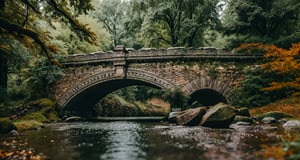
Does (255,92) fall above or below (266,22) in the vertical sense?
below

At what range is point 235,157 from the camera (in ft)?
21.2

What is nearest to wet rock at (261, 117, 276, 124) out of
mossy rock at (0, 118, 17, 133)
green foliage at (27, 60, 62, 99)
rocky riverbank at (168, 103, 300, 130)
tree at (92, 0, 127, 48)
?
rocky riverbank at (168, 103, 300, 130)

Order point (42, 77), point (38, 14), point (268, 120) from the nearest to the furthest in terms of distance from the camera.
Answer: point (38, 14) < point (268, 120) < point (42, 77)

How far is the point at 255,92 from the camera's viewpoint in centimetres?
2102

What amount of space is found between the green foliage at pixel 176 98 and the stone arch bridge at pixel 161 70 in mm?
793

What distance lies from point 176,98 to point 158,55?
3.91m

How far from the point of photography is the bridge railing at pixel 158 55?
22.9 m

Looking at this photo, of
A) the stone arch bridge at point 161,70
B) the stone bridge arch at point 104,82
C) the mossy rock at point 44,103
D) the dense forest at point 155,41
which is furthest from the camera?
the mossy rock at point 44,103

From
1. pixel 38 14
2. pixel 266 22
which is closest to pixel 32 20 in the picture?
pixel 38 14

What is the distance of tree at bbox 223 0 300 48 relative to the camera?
22.2 meters

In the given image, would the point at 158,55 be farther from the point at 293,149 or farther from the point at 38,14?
the point at 293,149

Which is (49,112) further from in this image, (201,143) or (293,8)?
(293,8)

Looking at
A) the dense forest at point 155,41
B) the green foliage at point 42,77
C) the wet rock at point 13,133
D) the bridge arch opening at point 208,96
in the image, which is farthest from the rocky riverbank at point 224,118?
the green foliage at point 42,77

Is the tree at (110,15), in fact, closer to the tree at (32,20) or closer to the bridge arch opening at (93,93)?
the bridge arch opening at (93,93)
